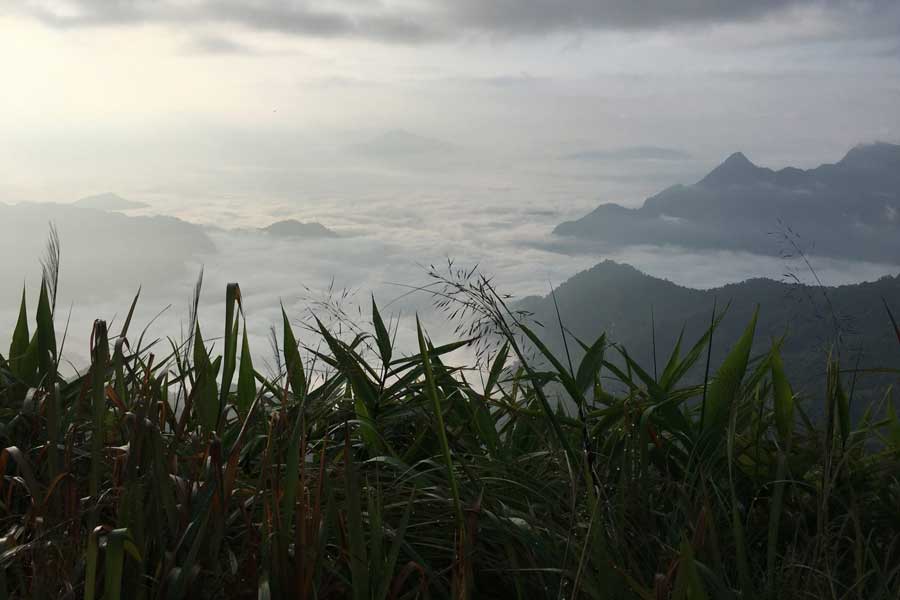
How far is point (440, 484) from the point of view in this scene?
184cm

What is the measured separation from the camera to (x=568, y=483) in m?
1.64

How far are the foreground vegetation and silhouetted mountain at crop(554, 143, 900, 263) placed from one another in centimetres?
8144

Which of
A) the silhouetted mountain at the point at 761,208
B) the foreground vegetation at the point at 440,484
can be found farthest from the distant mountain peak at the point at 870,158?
the foreground vegetation at the point at 440,484

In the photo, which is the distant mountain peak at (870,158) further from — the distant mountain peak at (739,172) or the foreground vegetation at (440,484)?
the foreground vegetation at (440,484)

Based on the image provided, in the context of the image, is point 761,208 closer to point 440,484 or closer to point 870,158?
point 870,158

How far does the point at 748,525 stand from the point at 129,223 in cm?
9669

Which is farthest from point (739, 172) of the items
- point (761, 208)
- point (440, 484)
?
point (440, 484)

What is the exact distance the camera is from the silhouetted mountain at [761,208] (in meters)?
85.9

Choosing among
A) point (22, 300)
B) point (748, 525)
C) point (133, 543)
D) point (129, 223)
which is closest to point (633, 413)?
point (748, 525)

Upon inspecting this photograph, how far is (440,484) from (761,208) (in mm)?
90525

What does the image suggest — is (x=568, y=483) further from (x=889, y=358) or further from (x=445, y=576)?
(x=889, y=358)

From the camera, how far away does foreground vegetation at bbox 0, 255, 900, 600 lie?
1.35m

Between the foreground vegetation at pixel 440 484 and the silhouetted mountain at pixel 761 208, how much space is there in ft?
267

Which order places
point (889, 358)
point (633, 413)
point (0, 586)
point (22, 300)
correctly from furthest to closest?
point (22, 300)
point (889, 358)
point (633, 413)
point (0, 586)
